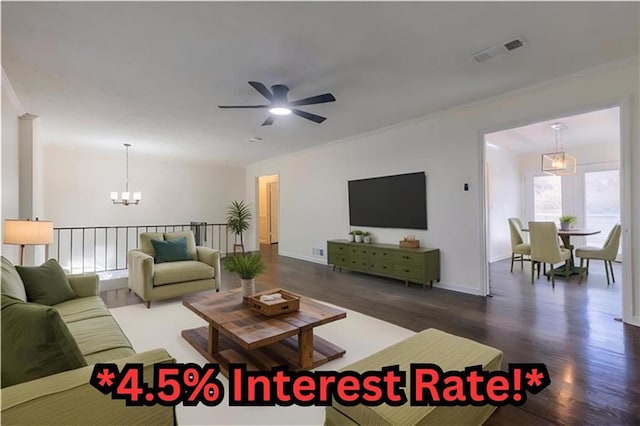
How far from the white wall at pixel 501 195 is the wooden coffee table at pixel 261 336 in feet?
18.6

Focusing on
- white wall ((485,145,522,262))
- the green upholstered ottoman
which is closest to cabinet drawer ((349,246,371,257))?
white wall ((485,145,522,262))

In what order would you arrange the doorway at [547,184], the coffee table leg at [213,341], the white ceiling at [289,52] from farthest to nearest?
the doorway at [547,184] < the coffee table leg at [213,341] < the white ceiling at [289,52]

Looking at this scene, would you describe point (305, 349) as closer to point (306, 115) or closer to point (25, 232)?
point (306, 115)

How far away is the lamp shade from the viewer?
3.01 m

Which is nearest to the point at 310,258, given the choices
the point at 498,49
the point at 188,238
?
the point at 188,238

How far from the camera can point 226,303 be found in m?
2.88

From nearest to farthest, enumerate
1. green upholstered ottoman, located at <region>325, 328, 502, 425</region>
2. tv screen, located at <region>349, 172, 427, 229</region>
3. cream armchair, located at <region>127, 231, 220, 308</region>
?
1. green upholstered ottoman, located at <region>325, 328, 502, 425</region>
2. cream armchair, located at <region>127, 231, 220, 308</region>
3. tv screen, located at <region>349, 172, 427, 229</region>

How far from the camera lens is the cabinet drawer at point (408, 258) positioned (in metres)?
4.66

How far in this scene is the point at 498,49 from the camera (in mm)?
2789

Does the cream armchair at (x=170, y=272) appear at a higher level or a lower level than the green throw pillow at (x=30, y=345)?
lower

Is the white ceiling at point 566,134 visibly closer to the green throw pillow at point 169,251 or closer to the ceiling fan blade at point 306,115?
the ceiling fan blade at point 306,115

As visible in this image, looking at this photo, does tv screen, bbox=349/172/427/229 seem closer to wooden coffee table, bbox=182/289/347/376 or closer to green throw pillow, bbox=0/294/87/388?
wooden coffee table, bbox=182/289/347/376

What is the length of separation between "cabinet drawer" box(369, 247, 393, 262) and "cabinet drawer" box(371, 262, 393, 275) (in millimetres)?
66
